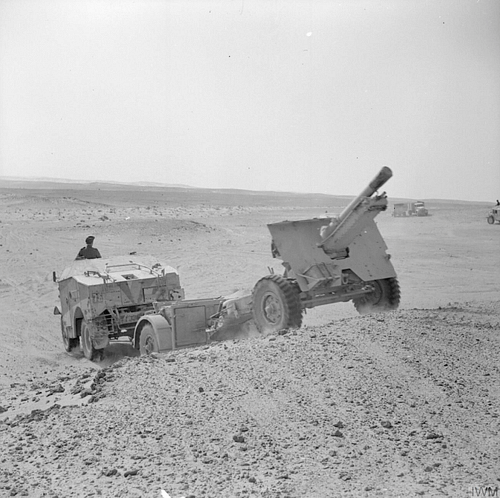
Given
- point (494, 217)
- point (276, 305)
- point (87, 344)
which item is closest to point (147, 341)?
point (87, 344)

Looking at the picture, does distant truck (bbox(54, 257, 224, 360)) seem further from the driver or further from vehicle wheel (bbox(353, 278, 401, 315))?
vehicle wheel (bbox(353, 278, 401, 315))

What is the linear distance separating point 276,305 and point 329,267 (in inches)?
42.9

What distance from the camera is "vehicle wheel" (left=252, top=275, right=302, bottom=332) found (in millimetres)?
8789

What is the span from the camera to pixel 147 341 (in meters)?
9.71

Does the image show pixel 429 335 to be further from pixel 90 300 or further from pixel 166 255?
pixel 166 255

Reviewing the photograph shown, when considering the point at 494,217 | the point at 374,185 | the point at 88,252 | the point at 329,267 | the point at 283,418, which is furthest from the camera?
the point at 494,217

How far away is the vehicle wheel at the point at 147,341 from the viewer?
945 cm

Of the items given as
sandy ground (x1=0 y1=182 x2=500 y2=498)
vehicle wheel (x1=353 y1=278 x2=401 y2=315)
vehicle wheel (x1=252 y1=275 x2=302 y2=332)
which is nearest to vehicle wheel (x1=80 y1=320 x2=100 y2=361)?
sandy ground (x1=0 y1=182 x2=500 y2=498)

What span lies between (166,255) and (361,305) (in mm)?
13266

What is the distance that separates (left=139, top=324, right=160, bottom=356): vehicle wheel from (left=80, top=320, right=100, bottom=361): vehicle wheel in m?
1.27

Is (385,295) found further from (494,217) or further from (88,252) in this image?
(494,217)

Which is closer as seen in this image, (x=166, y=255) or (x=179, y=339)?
(x=179, y=339)

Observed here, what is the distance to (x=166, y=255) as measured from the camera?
22.8 meters

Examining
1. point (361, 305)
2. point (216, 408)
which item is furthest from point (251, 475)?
point (361, 305)
